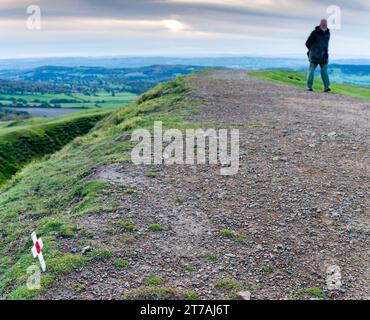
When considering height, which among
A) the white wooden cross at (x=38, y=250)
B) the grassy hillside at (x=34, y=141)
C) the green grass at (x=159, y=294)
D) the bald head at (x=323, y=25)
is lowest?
the grassy hillside at (x=34, y=141)

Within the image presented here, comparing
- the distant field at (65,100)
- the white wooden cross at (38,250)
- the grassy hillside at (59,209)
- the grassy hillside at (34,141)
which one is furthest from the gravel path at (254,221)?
the distant field at (65,100)

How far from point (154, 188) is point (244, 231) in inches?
123

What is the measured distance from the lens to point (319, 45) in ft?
81.4

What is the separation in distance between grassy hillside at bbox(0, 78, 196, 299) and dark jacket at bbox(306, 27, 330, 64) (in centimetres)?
815

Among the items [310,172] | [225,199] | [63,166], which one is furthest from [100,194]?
[63,166]

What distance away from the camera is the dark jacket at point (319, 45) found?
976 inches

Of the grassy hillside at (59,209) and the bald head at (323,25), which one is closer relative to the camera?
the grassy hillside at (59,209)

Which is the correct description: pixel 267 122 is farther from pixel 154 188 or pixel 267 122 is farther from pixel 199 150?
pixel 154 188

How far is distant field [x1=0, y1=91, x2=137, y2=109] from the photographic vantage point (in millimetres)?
141250

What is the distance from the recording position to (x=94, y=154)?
687 inches

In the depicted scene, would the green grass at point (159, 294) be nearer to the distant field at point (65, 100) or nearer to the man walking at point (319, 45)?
the man walking at point (319, 45)

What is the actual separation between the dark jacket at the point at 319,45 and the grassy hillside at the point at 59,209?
815 cm

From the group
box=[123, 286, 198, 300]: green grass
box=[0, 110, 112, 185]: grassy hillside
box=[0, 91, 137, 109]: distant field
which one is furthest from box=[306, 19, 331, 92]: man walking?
box=[0, 91, 137, 109]: distant field

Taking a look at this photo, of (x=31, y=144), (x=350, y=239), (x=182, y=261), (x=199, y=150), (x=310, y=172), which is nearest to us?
(x=182, y=261)
